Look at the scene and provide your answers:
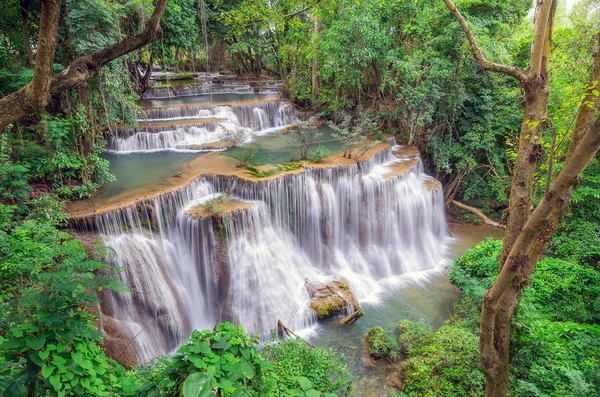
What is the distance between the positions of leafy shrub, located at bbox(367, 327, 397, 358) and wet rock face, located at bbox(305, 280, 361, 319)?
91 centimetres

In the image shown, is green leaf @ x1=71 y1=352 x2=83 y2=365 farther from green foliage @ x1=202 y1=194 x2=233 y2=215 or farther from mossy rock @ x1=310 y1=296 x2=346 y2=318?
mossy rock @ x1=310 y1=296 x2=346 y2=318

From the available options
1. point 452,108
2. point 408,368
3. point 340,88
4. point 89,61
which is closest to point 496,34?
point 452,108

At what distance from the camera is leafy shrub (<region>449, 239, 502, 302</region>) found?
6.67 meters

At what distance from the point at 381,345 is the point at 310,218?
374 centimetres

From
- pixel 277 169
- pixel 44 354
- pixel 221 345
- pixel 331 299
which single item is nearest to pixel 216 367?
pixel 221 345

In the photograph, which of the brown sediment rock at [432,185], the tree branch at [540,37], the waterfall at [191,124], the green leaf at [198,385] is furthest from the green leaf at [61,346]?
the brown sediment rock at [432,185]

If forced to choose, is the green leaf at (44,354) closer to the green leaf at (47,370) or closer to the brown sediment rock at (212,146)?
the green leaf at (47,370)

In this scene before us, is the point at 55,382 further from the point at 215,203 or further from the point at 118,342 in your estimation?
the point at 215,203

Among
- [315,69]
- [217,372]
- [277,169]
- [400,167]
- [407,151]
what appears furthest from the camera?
[315,69]

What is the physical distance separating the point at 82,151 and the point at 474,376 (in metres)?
8.61

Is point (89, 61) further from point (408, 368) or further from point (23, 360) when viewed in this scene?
point (408, 368)

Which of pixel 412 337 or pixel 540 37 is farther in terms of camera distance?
pixel 412 337

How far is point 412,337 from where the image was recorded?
6.57m

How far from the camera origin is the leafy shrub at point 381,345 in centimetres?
639
